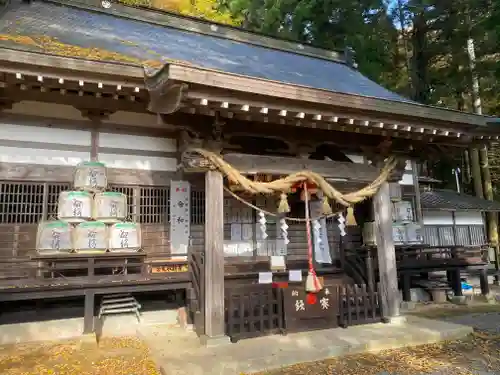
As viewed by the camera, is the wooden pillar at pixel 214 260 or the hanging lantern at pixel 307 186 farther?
the hanging lantern at pixel 307 186

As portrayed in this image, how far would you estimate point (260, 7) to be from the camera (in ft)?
58.4

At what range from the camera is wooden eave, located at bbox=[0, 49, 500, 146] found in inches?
196

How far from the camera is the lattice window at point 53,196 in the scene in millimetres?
6680

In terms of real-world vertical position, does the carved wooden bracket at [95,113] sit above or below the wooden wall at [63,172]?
above

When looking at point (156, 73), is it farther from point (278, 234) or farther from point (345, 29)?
point (345, 29)

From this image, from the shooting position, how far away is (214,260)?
5992 millimetres

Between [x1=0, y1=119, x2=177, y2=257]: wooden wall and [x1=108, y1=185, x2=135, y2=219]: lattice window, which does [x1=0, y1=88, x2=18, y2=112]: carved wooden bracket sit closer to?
[x1=0, y1=119, x2=177, y2=257]: wooden wall

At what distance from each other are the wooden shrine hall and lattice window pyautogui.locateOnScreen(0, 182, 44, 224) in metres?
0.03

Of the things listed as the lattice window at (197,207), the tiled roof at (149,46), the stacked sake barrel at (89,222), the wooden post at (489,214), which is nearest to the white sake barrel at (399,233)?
the tiled roof at (149,46)

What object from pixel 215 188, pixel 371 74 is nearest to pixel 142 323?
pixel 215 188

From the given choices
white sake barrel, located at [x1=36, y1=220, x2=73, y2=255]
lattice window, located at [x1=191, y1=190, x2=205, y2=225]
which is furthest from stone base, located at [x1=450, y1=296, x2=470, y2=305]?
white sake barrel, located at [x1=36, y1=220, x2=73, y2=255]

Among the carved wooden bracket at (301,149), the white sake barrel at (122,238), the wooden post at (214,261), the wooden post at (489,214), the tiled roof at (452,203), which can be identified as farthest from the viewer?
the wooden post at (489,214)

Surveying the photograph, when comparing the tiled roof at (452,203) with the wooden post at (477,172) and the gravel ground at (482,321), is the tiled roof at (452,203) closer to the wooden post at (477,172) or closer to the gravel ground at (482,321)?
the wooden post at (477,172)

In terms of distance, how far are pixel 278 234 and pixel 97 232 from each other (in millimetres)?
4289
